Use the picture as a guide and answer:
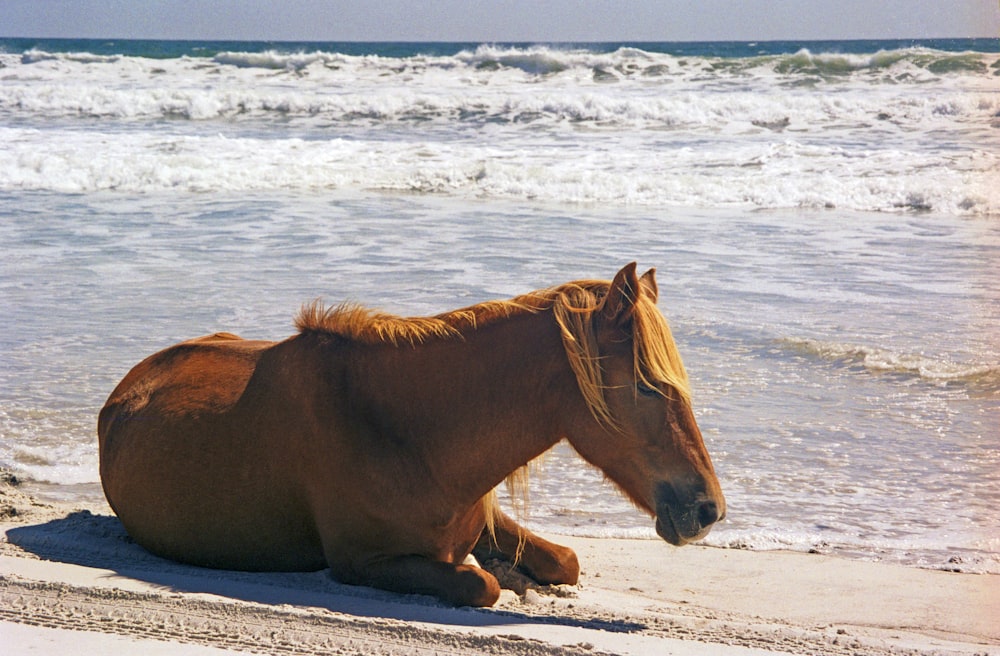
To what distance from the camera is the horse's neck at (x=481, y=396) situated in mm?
2895

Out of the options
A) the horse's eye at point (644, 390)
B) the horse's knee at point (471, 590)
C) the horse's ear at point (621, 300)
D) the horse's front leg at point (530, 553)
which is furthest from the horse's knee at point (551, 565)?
the horse's ear at point (621, 300)

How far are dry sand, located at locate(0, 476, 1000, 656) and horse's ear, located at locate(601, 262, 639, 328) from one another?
852mm

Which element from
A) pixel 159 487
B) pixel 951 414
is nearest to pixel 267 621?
pixel 159 487

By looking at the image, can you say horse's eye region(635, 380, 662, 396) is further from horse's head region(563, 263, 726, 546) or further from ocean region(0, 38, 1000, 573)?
ocean region(0, 38, 1000, 573)

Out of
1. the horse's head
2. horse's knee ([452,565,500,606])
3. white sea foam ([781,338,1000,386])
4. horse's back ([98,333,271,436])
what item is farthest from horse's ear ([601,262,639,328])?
white sea foam ([781,338,1000,386])

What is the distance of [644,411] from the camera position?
278 cm

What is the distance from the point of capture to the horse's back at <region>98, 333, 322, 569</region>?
3.20 meters

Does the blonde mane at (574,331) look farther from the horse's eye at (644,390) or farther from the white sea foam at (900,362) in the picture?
the white sea foam at (900,362)

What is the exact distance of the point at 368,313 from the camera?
3285 millimetres

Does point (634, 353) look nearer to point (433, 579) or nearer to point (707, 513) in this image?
point (707, 513)

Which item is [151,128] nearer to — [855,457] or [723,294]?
[723,294]

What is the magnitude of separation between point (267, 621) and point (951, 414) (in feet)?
13.7

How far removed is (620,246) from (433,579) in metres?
7.59

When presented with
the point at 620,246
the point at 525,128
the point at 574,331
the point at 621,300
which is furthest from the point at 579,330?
the point at 525,128
